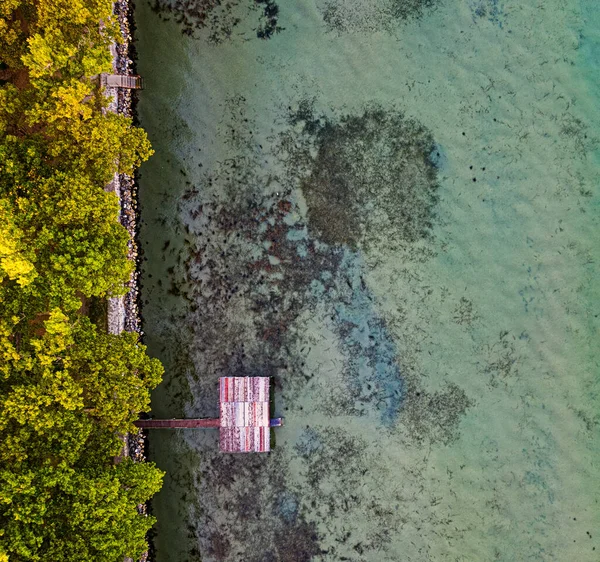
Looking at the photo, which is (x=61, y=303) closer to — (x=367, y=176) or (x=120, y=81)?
(x=120, y=81)

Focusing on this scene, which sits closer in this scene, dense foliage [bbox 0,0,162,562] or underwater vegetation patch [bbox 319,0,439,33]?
dense foliage [bbox 0,0,162,562]

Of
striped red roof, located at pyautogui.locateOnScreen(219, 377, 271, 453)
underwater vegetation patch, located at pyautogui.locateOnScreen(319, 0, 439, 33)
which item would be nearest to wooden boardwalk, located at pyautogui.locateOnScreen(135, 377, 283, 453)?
striped red roof, located at pyautogui.locateOnScreen(219, 377, 271, 453)

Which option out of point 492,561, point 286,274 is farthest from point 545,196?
point 492,561

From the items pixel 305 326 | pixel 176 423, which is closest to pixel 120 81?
pixel 305 326

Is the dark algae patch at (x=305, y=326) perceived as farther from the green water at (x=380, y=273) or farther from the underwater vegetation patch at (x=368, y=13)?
the underwater vegetation patch at (x=368, y=13)

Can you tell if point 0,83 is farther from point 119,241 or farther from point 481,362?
point 481,362

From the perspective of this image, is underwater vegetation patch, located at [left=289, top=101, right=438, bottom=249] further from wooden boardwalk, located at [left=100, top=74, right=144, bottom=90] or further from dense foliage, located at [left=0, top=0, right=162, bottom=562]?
dense foliage, located at [left=0, top=0, right=162, bottom=562]

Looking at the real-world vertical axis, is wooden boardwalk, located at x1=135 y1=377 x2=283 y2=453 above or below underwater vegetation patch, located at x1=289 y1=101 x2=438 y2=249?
below
